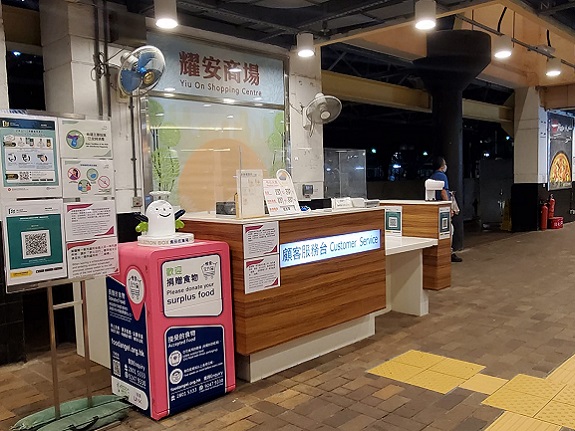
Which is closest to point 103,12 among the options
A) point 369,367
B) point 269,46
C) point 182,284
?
point 269,46

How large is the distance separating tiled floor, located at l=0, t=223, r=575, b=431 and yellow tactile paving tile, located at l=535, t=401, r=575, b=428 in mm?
179

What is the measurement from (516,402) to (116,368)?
2617mm

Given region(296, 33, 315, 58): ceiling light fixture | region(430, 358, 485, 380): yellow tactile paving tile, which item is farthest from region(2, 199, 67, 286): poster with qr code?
region(296, 33, 315, 58): ceiling light fixture

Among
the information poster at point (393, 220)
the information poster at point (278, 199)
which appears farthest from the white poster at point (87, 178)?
the information poster at point (393, 220)

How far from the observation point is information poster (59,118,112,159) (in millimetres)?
2984

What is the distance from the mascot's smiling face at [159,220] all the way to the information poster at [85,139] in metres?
0.49

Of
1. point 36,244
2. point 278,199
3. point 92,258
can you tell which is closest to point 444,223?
point 278,199

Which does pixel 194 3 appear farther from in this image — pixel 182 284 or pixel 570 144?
pixel 570 144

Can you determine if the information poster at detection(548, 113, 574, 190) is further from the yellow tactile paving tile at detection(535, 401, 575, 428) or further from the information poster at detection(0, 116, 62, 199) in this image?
the information poster at detection(0, 116, 62, 199)

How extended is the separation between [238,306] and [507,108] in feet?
36.8

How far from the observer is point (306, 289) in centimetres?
396

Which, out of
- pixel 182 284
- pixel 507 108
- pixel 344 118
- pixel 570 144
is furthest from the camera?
pixel 344 118

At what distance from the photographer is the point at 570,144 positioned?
46.7 feet

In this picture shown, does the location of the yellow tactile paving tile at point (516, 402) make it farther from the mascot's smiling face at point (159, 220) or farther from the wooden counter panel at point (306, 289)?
the mascot's smiling face at point (159, 220)
